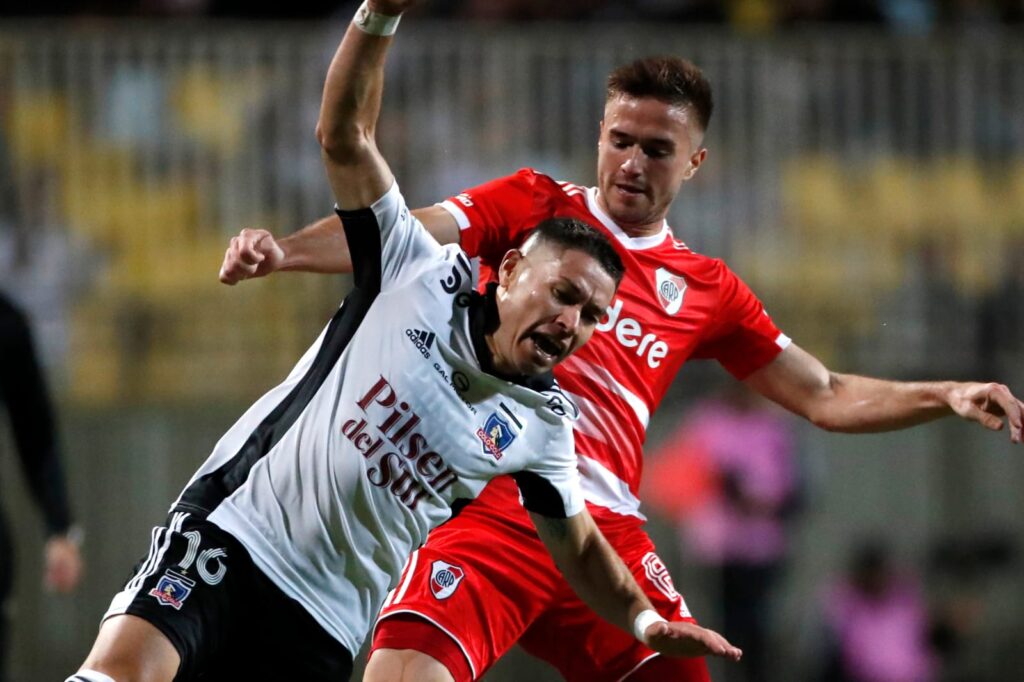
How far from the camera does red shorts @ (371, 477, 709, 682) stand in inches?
210

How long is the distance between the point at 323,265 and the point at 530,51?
22.7 feet

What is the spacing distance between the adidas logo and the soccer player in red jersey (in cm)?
79

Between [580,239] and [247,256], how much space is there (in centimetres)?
100

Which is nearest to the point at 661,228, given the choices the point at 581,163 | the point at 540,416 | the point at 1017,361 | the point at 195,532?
the point at 540,416

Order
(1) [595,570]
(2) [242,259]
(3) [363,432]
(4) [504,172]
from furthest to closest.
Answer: (4) [504,172]
(1) [595,570]
(3) [363,432]
(2) [242,259]

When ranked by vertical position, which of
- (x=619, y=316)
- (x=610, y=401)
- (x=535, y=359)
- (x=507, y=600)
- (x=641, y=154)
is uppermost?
Answer: (x=641, y=154)

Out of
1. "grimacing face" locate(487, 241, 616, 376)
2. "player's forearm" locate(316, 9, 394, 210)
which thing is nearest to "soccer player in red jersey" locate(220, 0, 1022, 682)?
"grimacing face" locate(487, 241, 616, 376)

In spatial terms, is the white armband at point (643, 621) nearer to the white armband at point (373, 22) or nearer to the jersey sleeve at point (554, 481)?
the jersey sleeve at point (554, 481)

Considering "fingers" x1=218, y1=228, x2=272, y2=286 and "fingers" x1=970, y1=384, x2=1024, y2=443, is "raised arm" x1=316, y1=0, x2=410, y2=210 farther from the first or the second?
"fingers" x1=970, y1=384, x2=1024, y2=443

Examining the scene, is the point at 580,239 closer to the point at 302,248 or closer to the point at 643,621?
the point at 302,248

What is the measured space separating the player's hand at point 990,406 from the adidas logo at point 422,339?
1.84 m

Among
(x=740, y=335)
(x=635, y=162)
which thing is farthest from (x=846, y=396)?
(x=635, y=162)

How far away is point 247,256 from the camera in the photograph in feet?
13.6

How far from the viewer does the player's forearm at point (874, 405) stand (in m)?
5.85
